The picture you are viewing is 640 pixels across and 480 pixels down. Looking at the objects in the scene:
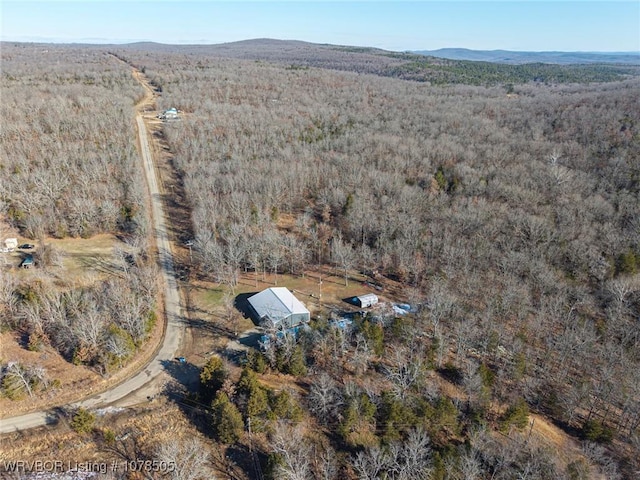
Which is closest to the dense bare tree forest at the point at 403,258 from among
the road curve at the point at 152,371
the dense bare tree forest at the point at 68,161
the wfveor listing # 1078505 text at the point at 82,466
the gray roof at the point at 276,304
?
the dense bare tree forest at the point at 68,161

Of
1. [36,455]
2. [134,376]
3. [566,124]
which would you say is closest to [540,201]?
[566,124]

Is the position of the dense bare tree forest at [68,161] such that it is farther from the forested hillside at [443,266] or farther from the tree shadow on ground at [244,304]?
the tree shadow on ground at [244,304]

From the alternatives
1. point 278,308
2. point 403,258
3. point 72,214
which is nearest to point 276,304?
point 278,308

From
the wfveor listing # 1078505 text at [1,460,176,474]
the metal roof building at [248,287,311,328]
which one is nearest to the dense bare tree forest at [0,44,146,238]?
the metal roof building at [248,287,311,328]

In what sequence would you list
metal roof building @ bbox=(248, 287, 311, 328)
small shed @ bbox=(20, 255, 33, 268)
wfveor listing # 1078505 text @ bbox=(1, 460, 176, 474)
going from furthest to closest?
1. small shed @ bbox=(20, 255, 33, 268)
2. metal roof building @ bbox=(248, 287, 311, 328)
3. wfveor listing # 1078505 text @ bbox=(1, 460, 176, 474)

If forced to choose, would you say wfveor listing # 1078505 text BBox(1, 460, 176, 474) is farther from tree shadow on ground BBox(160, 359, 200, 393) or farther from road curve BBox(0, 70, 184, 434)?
tree shadow on ground BBox(160, 359, 200, 393)

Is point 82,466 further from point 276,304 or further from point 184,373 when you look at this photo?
point 276,304

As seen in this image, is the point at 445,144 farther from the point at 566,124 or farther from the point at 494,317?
the point at 494,317
